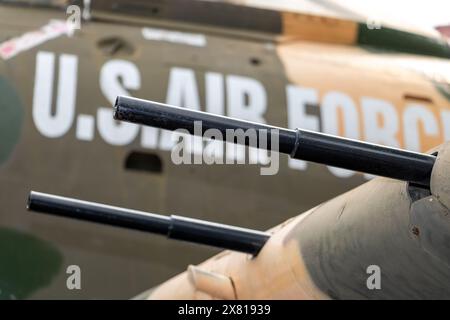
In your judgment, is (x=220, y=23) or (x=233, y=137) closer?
(x=233, y=137)

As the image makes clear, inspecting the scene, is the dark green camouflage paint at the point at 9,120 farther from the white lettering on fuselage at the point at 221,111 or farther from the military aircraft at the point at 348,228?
the military aircraft at the point at 348,228

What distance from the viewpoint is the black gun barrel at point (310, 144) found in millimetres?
1020

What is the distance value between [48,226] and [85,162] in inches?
9.5

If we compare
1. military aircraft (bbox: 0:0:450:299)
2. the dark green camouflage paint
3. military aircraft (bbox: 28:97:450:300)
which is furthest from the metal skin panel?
the dark green camouflage paint

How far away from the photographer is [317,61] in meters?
3.12

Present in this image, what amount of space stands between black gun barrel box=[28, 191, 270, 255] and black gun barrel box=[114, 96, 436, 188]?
630 millimetres

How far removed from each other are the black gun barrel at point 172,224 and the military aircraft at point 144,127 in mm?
920

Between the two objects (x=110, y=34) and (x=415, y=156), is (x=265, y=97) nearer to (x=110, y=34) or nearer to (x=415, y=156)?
(x=110, y=34)

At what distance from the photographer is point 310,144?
1040mm

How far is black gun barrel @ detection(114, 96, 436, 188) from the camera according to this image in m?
1.02

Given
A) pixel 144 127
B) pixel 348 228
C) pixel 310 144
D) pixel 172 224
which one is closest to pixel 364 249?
pixel 348 228

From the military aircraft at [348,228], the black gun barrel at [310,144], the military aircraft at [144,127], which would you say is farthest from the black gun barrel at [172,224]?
the military aircraft at [144,127]

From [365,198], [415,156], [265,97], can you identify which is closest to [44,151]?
[265,97]

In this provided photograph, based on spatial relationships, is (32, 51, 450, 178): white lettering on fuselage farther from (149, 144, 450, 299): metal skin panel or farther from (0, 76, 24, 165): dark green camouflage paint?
(149, 144, 450, 299): metal skin panel
